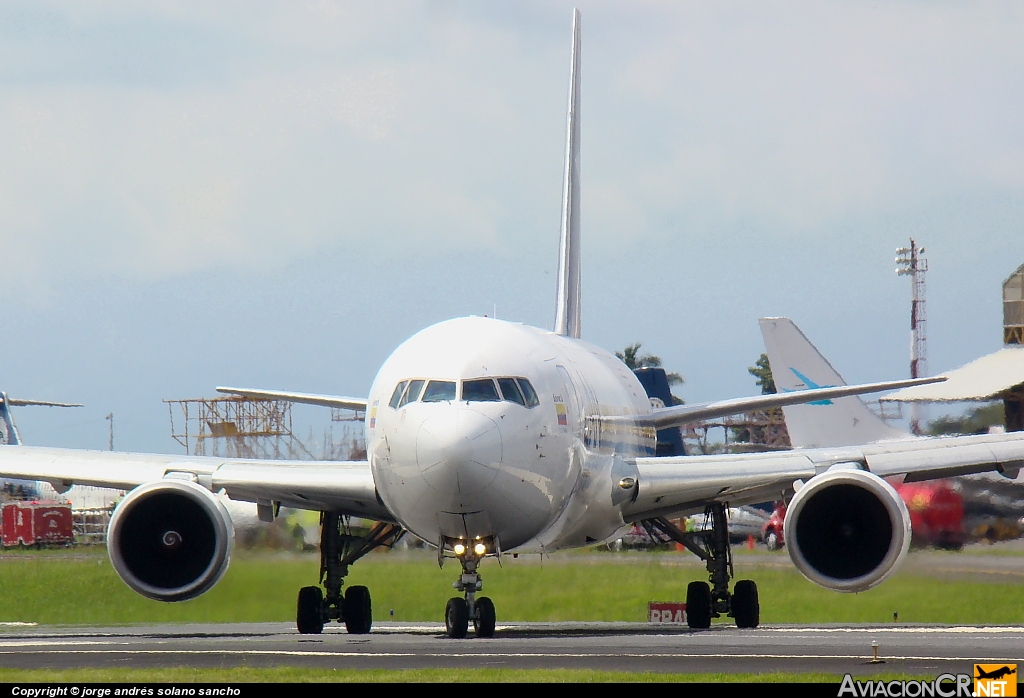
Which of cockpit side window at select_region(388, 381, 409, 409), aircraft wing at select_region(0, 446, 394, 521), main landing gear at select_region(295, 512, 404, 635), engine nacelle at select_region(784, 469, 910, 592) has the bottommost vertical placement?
main landing gear at select_region(295, 512, 404, 635)

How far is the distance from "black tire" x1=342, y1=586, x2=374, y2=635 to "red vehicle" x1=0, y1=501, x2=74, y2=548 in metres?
30.1

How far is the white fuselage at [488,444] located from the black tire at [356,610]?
304 centimetres

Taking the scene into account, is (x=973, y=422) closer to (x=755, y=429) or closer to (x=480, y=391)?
(x=480, y=391)

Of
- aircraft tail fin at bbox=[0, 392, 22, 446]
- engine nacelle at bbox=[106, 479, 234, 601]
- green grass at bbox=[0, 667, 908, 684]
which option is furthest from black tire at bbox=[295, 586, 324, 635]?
aircraft tail fin at bbox=[0, 392, 22, 446]

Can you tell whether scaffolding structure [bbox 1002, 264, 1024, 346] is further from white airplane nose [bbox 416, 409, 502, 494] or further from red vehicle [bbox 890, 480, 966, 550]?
white airplane nose [bbox 416, 409, 502, 494]

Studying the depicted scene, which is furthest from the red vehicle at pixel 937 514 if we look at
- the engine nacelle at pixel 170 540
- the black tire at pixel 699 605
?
the engine nacelle at pixel 170 540

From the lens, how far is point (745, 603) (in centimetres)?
2248

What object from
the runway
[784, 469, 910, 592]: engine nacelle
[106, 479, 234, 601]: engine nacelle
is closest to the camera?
the runway

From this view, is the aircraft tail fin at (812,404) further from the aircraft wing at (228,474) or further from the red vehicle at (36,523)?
the red vehicle at (36,523)

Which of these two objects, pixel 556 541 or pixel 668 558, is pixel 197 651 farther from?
pixel 668 558

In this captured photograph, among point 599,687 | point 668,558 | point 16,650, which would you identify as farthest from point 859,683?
point 668,558

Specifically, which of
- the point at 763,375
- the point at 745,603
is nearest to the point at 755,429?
the point at 763,375

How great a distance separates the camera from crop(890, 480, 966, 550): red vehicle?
87.9 feet

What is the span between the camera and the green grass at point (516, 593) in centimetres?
2253
